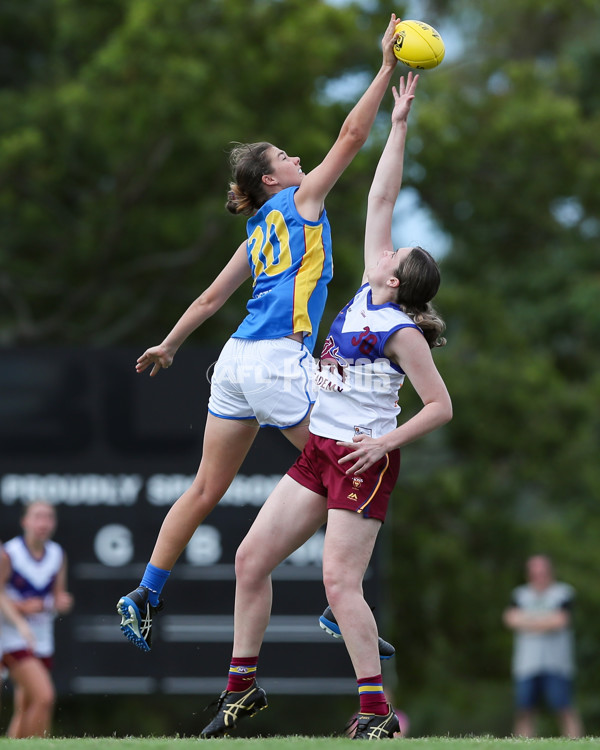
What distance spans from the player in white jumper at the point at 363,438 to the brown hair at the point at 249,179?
0.52m

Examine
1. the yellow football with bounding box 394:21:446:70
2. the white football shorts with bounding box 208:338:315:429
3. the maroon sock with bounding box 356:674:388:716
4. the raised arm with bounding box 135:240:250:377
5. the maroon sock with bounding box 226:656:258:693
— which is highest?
the yellow football with bounding box 394:21:446:70

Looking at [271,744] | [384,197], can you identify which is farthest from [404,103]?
[271,744]

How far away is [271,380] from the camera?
491 centimetres

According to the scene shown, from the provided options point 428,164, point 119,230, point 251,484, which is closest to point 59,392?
point 251,484

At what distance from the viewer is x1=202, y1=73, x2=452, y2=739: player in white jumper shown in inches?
179

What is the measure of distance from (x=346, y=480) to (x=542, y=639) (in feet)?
22.1

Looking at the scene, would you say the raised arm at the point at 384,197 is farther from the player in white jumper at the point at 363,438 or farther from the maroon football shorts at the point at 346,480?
the maroon football shorts at the point at 346,480

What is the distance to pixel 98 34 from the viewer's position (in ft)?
48.3

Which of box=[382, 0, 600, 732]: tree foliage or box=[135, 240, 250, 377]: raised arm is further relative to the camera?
box=[382, 0, 600, 732]: tree foliage

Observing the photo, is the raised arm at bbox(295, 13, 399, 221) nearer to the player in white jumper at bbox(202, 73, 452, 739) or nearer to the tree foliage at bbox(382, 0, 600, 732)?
the player in white jumper at bbox(202, 73, 452, 739)

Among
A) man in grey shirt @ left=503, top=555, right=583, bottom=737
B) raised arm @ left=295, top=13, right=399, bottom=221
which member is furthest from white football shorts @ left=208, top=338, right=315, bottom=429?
man in grey shirt @ left=503, top=555, right=583, bottom=737

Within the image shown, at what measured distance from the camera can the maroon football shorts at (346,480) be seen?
4.59 metres

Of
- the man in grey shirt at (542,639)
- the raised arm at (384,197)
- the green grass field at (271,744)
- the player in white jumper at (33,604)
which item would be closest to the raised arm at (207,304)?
the raised arm at (384,197)

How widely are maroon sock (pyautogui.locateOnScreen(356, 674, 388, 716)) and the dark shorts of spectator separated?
637cm
